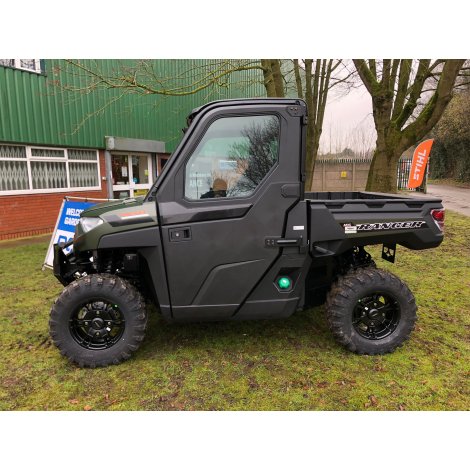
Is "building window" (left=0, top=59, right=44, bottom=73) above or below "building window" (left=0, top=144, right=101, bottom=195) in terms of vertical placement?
above

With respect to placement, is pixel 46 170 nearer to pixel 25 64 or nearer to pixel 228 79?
pixel 25 64

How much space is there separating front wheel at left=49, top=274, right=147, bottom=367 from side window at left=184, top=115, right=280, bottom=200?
1.07 metres

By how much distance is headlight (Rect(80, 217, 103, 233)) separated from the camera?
3.15 metres

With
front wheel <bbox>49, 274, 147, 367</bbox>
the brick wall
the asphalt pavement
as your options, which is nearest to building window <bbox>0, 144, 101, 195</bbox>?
the brick wall

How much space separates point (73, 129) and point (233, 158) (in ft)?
29.3

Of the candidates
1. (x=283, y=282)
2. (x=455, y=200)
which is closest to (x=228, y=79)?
(x=283, y=282)

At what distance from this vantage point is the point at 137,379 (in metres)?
2.98

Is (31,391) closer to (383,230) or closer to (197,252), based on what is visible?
(197,252)

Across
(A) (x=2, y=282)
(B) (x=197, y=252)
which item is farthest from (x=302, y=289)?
(A) (x=2, y=282)

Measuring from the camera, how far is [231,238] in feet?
9.92

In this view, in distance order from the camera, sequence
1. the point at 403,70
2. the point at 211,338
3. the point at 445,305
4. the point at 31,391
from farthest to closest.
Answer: the point at 403,70, the point at 445,305, the point at 211,338, the point at 31,391

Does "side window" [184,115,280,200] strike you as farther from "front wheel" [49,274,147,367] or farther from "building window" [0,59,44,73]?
"building window" [0,59,44,73]

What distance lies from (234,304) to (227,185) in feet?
3.42

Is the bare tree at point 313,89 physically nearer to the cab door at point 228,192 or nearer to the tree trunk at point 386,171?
the tree trunk at point 386,171
